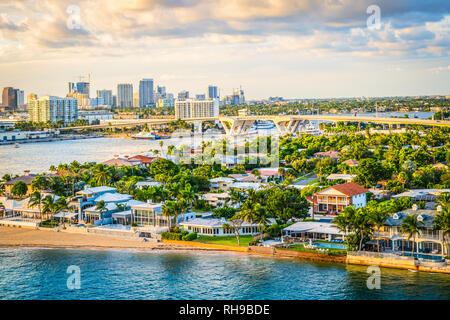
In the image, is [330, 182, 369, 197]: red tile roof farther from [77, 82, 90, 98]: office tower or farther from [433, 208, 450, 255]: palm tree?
[77, 82, 90, 98]: office tower

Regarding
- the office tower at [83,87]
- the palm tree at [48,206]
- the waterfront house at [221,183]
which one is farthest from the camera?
the office tower at [83,87]

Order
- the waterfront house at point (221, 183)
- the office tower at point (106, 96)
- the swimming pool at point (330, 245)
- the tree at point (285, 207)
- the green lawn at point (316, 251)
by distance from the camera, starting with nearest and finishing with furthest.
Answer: the green lawn at point (316, 251) → the swimming pool at point (330, 245) → the tree at point (285, 207) → the waterfront house at point (221, 183) → the office tower at point (106, 96)

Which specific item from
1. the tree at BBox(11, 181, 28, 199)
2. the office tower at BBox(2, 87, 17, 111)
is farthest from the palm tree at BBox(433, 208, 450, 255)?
the office tower at BBox(2, 87, 17, 111)

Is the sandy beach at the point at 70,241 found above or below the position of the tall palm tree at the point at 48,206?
below

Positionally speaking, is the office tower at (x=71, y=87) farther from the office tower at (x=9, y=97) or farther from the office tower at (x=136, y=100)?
the office tower at (x=9, y=97)

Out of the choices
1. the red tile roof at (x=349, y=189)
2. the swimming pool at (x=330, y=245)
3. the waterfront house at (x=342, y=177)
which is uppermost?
the red tile roof at (x=349, y=189)

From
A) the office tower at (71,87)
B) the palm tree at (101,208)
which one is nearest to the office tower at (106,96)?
the office tower at (71,87)

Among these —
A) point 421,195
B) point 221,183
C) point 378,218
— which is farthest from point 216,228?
point 421,195
